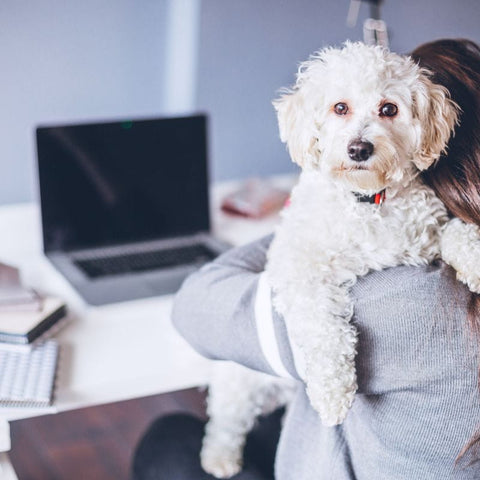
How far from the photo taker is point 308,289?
3.45ft

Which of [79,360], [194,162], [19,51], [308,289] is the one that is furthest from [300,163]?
[19,51]

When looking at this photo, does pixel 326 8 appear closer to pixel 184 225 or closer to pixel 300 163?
pixel 184 225

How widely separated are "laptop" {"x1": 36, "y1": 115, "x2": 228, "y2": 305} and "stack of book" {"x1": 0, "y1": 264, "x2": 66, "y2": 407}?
0.21 meters

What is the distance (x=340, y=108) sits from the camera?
3.65 ft

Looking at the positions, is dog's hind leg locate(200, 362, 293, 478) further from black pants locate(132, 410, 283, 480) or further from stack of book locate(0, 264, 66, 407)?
stack of book locate(0, 264, 66, 407)

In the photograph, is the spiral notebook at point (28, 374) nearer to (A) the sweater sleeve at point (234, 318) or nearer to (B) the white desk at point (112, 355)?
(B) the white desk at point (112, 355)

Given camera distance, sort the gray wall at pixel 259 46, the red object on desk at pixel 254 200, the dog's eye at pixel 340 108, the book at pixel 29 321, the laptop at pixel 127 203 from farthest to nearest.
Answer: the gray wall at pixel 259 46 → the red object on desk at pixel 254 200 → the laptop at pixel 127 203 → the book at pixel 29 321 → the dog's eye at pixel 340 108

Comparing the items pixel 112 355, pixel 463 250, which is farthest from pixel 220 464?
pixel 463 250

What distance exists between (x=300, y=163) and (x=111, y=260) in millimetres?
785

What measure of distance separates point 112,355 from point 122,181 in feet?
2.03

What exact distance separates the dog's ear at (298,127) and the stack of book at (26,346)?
58 cm

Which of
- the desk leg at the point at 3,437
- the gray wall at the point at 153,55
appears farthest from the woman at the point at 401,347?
the gray wall at the point at 153,55

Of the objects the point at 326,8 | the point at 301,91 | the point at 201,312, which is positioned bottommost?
the point at 201,312

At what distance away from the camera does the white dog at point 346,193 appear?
100 centimetres
